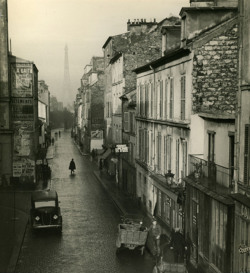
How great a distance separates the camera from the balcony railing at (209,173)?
1744 cm

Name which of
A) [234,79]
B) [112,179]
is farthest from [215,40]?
[112,179]

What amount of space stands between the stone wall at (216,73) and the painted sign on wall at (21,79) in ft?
77.6

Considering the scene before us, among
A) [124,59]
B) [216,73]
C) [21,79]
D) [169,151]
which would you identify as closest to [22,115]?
[21,79]

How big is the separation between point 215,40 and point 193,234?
7.94 metres

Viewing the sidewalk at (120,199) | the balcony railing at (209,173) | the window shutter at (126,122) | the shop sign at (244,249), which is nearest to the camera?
the shop sign at (244,249)

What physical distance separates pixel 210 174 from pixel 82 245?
7.99 m

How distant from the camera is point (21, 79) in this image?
4209 cm

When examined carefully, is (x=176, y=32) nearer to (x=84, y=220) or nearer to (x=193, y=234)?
(x=84, y=220)

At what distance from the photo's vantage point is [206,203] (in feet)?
59.9

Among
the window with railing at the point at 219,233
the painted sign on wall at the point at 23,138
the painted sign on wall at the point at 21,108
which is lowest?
the window with railing at the point at 219,233

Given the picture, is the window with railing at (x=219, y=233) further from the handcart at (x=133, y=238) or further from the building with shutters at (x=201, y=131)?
the handcart at (x=133, y=238)

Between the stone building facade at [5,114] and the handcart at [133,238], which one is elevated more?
the stone building facade at [5,114]

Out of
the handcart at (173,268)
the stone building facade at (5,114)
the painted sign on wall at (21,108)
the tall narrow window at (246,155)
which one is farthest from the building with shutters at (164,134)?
the stone building facade at (5,114)

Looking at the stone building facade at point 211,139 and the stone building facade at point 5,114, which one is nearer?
the stone building facade at point 211,139
